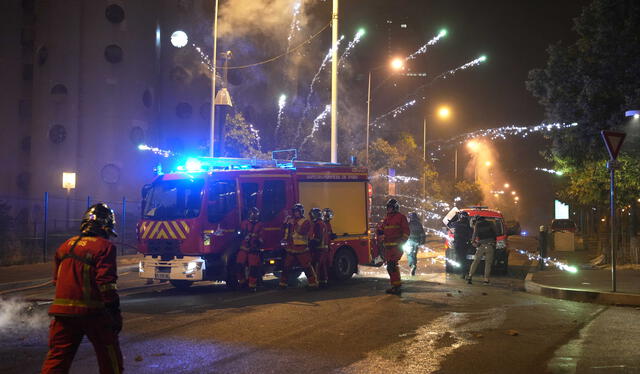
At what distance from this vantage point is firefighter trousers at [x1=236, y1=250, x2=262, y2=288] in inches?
541

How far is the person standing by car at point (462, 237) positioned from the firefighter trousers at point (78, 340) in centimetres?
1261

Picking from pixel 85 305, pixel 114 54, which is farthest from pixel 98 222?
pixel 114 54

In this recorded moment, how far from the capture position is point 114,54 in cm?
3847

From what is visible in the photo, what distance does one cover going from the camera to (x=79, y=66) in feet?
123

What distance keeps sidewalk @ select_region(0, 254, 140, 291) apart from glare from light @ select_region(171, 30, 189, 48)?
21.7 m

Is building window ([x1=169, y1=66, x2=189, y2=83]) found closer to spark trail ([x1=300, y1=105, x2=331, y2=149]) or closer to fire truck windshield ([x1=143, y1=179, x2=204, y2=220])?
spark trail ([x1=300, y1=105, x2=331, y2=149])

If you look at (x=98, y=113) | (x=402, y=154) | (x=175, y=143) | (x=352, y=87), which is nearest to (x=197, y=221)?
(x=98, y=113)

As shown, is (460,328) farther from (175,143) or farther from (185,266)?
(175,143)

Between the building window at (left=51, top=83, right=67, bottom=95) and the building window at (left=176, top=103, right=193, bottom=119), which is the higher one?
the building window at (left=51, top=83, right=67, bottom=95)

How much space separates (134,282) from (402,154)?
31475 mm

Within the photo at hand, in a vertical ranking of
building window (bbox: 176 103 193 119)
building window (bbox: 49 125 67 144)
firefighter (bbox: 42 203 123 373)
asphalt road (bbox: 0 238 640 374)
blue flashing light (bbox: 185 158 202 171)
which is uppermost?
building window (bbox: 176 103 193 119)

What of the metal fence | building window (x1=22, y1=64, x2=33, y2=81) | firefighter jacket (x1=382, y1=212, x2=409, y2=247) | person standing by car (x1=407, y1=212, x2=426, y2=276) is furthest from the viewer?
building window (x1=22, y1=64, x2=33, y2=81)

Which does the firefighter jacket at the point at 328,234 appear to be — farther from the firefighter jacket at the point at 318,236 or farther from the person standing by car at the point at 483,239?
the person standing by car at the point at 483,239

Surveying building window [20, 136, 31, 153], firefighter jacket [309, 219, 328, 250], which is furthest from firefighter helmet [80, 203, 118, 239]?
building window [20, 136, 31, 153]
